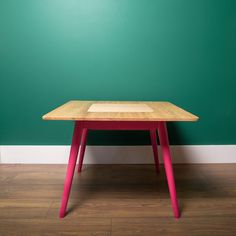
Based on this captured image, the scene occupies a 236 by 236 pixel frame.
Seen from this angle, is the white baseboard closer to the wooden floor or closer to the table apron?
the wooden floor

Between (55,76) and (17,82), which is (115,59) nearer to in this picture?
(55,76)

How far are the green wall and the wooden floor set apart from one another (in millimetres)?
295

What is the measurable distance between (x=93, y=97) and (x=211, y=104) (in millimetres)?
965

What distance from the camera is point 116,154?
1900 millimetres

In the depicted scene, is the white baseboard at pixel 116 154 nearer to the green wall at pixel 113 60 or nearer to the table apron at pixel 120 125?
the green wall at pixel 113 60

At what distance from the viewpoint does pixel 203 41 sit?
1792 millimetres

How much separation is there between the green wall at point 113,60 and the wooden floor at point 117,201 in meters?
0.29

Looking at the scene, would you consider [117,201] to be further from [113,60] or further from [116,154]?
[113,60]

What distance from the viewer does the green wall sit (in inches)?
68.7

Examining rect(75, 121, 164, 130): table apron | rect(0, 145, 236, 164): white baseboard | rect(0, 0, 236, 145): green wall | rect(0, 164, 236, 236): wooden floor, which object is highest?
rect(0, 0, 236, 145): green wall

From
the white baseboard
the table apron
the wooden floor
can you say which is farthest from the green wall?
the table apron

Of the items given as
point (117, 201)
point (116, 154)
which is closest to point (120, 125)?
point (117, 201)

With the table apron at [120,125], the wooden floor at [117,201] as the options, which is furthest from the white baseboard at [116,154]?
the table apron at [120,125]

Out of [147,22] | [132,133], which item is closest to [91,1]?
[147,22]
